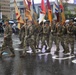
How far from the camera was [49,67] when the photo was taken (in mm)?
9695

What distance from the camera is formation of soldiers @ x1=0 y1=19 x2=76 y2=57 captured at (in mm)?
12335

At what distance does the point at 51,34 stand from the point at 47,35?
49cm

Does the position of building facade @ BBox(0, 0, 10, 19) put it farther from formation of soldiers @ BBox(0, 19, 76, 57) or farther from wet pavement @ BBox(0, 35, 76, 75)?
wet pavement @ BBox(0, 35, 76, 75)

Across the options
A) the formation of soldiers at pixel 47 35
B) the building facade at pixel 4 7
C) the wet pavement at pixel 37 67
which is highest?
the building facade at pixel 4 7

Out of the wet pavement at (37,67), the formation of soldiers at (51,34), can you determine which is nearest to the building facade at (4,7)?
the formation of soldiers at (51,34)

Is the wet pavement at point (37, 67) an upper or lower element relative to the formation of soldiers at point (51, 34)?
lower

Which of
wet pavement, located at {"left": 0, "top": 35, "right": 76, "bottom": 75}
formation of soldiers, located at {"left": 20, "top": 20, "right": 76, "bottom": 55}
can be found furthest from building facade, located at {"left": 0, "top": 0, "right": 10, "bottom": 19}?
wet pavement, located at {"left": 0, "top": 35, "right": 76, "bottom": 75}

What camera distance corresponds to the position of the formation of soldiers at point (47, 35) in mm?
12335

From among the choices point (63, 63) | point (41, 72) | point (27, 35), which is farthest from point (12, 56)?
point (41, 72)

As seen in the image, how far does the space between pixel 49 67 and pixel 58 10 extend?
5.57 metres

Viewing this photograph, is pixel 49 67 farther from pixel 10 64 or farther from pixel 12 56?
pixel 12 56

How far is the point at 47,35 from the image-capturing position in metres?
14.8

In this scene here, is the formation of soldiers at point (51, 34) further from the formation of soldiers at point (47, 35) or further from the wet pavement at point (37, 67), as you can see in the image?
the wet pavement at point (37, 67)

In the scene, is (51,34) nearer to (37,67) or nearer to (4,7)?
(37,67)
